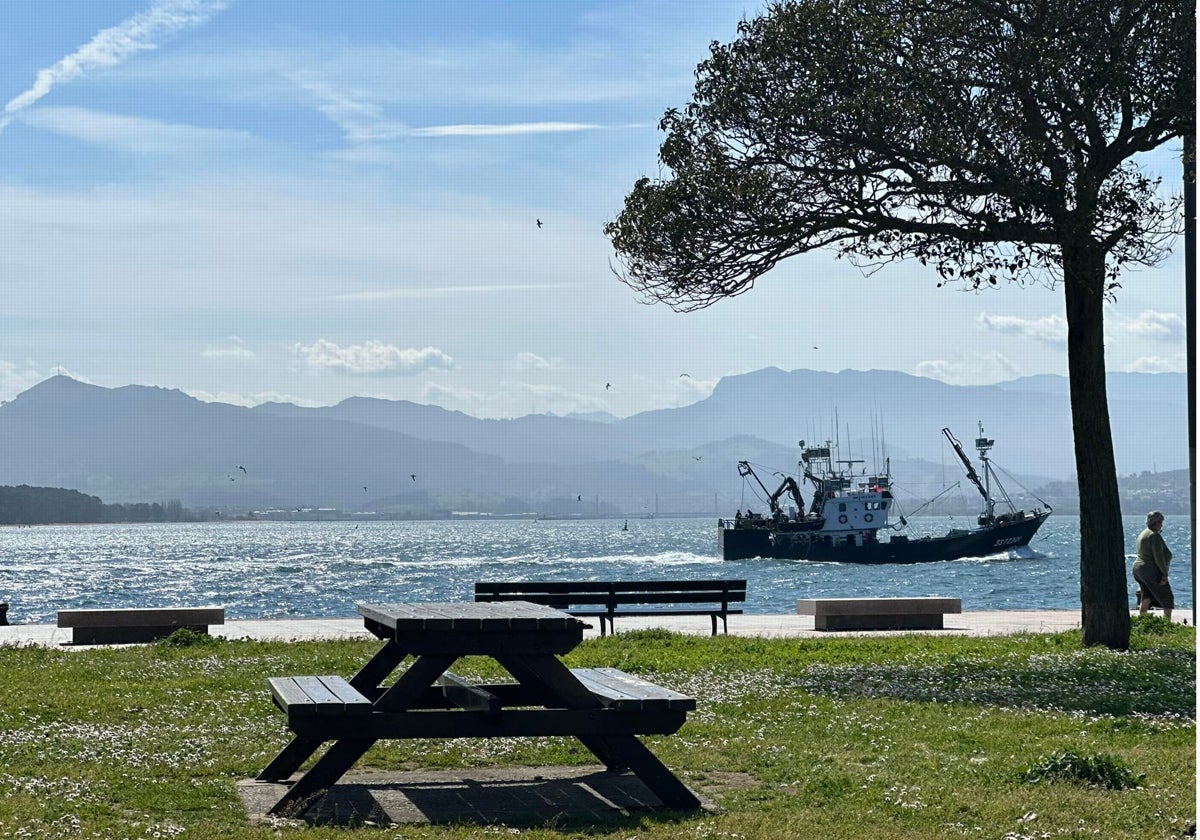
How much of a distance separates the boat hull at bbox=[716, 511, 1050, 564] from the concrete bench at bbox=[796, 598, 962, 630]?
82041 mm

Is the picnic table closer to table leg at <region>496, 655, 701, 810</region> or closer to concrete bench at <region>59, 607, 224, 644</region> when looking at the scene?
table leg at <region>496, 655, 701, 810</region>

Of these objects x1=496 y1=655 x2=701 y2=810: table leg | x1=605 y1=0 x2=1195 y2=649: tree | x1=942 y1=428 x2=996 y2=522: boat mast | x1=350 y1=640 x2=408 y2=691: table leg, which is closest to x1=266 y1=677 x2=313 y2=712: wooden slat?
x1=350 y1=640 x2=408 y2=691: table leg

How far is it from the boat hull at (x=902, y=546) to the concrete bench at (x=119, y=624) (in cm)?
8584

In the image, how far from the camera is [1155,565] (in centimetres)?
2092

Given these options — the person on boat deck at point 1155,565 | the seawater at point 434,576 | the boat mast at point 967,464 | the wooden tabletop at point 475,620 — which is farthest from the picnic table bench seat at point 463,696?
the boat mast at point 967,464

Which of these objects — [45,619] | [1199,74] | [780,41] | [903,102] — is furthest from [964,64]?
[45,619]

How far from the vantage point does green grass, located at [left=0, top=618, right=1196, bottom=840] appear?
303 inches

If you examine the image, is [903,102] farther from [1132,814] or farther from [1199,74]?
[1199,74]

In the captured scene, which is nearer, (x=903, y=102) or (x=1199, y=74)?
(x=1199, y=74)

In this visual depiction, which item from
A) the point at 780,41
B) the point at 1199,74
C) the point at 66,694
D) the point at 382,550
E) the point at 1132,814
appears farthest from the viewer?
the point at 382,550

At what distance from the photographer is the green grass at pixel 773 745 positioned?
7.70 metres

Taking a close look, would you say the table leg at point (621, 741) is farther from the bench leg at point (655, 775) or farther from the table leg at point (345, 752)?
the table leg at point (345, 752)

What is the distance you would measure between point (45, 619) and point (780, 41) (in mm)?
46094

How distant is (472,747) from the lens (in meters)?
10.3
